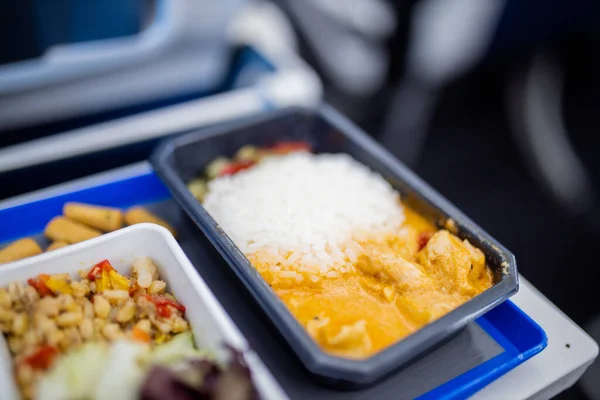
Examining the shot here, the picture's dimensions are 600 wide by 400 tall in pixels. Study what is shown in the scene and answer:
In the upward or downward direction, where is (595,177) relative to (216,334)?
downward

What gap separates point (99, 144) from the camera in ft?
4.38

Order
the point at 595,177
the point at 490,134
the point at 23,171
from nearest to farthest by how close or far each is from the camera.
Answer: the point at 23,171
the point at 595,177
the point at 490,134

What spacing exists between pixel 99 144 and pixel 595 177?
2.53 meters

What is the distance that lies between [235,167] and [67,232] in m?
0.42

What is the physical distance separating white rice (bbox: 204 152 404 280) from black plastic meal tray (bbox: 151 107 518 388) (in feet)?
0.20

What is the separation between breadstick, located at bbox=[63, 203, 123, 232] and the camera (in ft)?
3.67

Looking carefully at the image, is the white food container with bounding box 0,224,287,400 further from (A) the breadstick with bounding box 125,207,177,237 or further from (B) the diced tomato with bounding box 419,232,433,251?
(B) the diced tomato with bounding box 419,232,433,251

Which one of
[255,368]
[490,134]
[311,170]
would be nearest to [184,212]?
[311,170]

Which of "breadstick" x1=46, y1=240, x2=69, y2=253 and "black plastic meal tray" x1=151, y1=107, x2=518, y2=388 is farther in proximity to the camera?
"breadstick" x1=46, y1=240, x2=69, y2=253

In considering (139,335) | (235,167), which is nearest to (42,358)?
(139,335)

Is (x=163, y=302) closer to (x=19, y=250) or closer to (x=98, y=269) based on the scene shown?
(x=98, y=269)

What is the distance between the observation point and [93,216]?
1.12 meters

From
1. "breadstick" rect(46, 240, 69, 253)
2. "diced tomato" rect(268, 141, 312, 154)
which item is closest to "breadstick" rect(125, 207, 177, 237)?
"breadstick" rect(46, 240, 69, 253)

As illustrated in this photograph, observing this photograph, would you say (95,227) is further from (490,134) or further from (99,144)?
(490,134)
